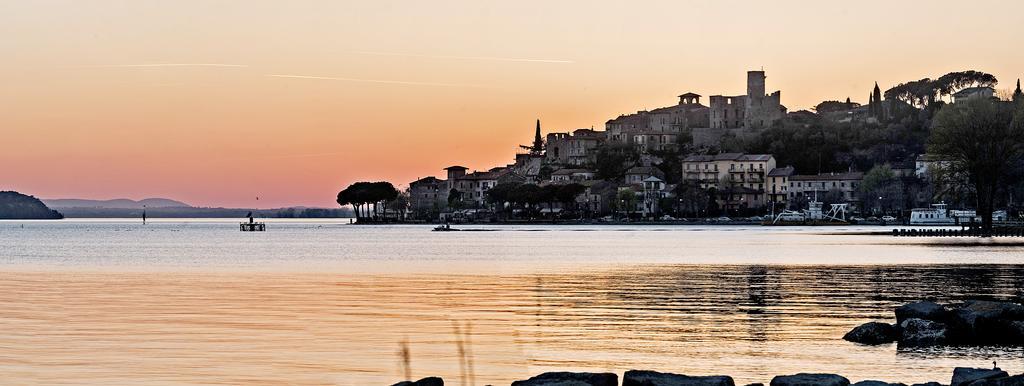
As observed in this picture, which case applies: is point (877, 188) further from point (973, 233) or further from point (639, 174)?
point (973, 233)

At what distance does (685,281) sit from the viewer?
42031mm

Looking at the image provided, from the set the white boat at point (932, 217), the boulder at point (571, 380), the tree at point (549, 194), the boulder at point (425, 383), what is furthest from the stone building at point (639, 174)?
the boulder at point (425, 383)

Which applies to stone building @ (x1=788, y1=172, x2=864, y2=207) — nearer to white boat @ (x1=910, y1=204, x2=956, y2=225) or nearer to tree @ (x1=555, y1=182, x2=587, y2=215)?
white boat @ (x1=910, y1=204, x2=956, y2=225)

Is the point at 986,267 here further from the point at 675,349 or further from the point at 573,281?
the point at 675,349

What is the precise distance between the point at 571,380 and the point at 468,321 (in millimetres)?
12987

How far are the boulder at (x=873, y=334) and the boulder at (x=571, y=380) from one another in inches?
349

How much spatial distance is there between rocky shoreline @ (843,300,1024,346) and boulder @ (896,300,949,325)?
16 cm

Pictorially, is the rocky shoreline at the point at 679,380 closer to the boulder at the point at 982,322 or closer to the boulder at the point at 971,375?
the boulder at the point at 971,375

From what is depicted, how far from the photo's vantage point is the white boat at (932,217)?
489ft

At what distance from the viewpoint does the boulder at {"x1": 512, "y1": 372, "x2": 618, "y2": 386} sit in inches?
583

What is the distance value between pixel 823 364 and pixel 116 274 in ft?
117

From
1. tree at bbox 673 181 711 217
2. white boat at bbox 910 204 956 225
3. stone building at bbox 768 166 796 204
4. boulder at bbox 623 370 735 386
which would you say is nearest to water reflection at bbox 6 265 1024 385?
boulder at bbox 623 370 735 386

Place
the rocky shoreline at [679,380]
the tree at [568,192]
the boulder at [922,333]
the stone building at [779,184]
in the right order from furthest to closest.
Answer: the tree at [568,192] < the stone building at [779,184] < the boulder at [922,333] < the rocky shoreline at [679,380]

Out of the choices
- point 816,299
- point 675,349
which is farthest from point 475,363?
point 816,299
